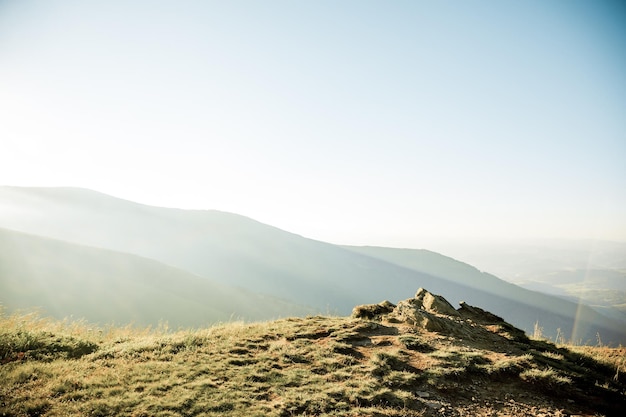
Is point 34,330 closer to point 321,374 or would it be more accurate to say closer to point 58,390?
point 58,390

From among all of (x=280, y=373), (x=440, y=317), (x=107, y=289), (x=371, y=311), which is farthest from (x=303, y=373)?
(x=107, y=289)

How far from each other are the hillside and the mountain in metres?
63.2

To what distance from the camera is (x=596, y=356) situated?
11164mm

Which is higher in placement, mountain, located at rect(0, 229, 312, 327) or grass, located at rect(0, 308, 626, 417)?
grass, located at rect(0, 308, 626, 417)

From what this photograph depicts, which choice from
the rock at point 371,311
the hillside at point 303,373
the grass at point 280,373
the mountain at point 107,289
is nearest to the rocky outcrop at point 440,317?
the rock at point 371,311

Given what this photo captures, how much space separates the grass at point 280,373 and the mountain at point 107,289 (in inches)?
2470

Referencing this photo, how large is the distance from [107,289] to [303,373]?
90.2 meters

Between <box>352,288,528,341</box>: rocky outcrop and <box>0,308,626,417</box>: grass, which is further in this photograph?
<box>352,288,528,341</box>: rocky outcrop

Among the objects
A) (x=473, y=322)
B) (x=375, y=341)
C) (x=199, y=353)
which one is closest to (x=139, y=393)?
(x=199, y=353)

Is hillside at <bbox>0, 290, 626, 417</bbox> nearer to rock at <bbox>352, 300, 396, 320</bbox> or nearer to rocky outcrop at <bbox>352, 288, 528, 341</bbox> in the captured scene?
rocky outcrop at <bbox>352, 288, 528, 341</bbox>

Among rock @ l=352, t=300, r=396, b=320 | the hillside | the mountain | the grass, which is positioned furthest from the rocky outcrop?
the mountain

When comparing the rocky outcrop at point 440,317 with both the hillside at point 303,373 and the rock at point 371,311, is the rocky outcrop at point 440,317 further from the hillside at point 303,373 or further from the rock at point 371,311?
the hillside at point 303,373

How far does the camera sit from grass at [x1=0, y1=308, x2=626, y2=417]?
6289 mm

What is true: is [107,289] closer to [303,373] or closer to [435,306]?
[435,306]
